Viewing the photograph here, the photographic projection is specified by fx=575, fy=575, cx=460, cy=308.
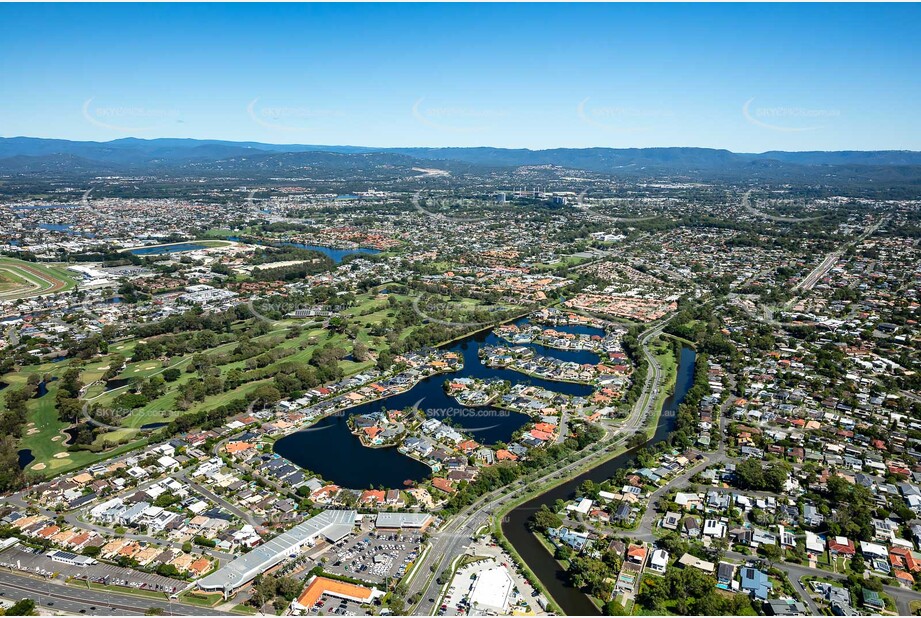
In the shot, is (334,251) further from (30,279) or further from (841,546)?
(841,546)

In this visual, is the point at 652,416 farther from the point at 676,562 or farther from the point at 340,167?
the point at 340,167

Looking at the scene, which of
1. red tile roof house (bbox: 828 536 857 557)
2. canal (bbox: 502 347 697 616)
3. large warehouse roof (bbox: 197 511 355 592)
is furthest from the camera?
red tile roof house (bbox: 828 536 857 557)

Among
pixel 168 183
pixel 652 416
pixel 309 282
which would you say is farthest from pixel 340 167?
pixel 652 416

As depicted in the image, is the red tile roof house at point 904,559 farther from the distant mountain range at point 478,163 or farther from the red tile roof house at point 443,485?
the distant mountain range at point 478,163

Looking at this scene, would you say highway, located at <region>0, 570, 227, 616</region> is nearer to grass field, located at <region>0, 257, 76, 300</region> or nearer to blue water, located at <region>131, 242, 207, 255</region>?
grass field, located at <region>0, 257, 76, 300</region>

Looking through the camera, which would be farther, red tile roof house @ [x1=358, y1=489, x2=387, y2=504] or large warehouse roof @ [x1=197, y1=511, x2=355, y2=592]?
red tile roof house @ [x1=358, y1=489, x2=387, y2=504]

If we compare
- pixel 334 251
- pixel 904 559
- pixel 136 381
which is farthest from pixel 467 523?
pixel 334 251

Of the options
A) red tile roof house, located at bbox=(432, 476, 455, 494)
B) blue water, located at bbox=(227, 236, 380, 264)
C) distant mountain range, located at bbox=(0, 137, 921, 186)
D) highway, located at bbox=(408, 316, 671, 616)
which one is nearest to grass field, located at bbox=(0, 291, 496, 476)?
red tile roof house, located at bbox=(432, 476, 455, 494)

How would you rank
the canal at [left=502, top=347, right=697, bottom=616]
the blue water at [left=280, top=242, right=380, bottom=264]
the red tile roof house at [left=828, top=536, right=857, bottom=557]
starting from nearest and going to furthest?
1. the canal at [left=502, top=347, right=697, bottom=616]
2. the red tile roof house at [left=828, top=536, right=857, bottom=557]
3. the blue water at [left=280, top=242, right=380, bottom=264]
